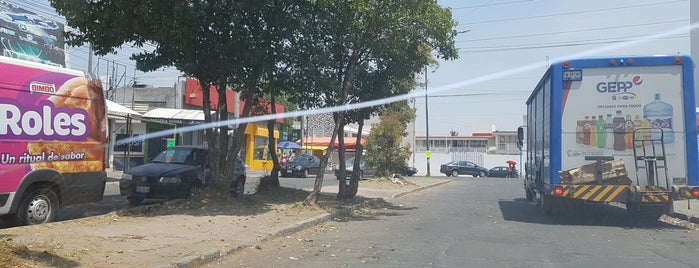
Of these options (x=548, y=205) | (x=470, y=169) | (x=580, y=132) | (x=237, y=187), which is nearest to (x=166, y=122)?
(x=237, y=187)

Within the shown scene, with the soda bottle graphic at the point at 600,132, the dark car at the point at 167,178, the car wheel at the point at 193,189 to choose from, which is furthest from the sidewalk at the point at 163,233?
the soda bottle graphic at the point at 600,132

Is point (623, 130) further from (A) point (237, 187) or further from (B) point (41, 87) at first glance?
(B) point (41, 87)

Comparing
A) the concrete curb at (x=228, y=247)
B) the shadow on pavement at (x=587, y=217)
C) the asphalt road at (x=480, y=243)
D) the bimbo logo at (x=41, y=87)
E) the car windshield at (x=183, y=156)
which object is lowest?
the asphalt road at (x=480, y=243)

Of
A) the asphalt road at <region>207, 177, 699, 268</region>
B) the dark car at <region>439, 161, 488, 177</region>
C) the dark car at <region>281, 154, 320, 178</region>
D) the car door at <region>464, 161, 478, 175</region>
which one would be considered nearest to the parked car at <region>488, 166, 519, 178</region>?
the dark car at <region>439, 161, 488, 177</region>

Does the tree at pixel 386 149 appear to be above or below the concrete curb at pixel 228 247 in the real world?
above

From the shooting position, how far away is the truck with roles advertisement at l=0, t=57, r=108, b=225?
8.58 metres

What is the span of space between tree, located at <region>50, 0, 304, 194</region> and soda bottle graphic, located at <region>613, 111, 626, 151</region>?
688cm

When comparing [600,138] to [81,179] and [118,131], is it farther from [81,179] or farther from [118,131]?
[118,131]

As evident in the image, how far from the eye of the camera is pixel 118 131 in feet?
91.9

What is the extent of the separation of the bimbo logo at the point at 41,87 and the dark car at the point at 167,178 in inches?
154

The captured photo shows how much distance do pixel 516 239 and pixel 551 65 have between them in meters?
3.99

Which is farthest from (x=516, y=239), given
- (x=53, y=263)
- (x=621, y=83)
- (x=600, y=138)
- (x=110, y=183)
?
(x=110, y=183)

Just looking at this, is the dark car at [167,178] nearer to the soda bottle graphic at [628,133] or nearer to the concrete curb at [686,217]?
the soda bottle graphic at [628,133]

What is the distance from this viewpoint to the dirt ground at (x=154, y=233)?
6.71 metres
